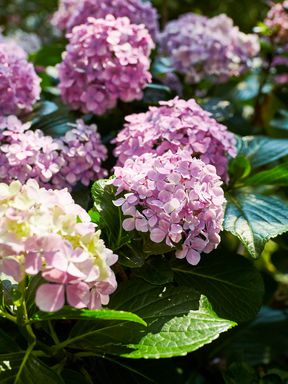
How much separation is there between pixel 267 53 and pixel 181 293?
1.04 metres

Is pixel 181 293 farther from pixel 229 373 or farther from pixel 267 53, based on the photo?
pixel 267 53

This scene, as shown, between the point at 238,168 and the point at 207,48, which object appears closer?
the point at 238,168

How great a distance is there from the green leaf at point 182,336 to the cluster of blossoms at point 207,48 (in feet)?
2.79

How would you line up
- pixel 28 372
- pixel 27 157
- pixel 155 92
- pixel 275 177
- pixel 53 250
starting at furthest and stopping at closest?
pixel 155 92 < pixel 275 177 < pixel 27 157 < pixel 28 372 < pixel 53 250

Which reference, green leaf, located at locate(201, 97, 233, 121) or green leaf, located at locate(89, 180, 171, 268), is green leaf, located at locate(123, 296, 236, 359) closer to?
green leaf, located at locate(89, 180, 171, 268)

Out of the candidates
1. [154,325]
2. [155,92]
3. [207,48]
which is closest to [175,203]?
[154,325]

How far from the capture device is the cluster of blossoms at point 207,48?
59.9 inches

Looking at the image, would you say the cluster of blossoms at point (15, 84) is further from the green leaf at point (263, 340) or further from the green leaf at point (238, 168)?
the green leaf at point (263, 340)

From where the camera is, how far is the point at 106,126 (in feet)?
4.73

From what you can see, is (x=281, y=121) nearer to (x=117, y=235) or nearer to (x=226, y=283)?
(x=226, y=283)

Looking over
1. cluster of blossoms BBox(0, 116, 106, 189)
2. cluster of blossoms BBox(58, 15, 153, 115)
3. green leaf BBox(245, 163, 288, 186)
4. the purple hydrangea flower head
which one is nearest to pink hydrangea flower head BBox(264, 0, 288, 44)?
cluster of blossoms BBox(58, 15, 153, 115)

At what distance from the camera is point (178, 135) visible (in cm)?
104

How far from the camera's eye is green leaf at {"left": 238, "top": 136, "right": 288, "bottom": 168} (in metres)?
1.34

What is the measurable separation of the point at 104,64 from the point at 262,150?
42cm
